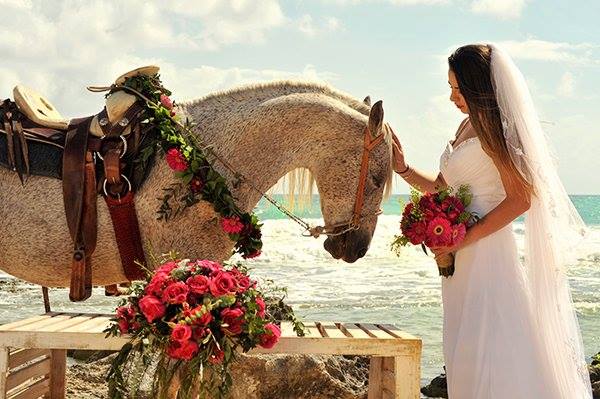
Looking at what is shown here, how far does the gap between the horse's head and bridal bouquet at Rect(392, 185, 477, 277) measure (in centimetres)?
18

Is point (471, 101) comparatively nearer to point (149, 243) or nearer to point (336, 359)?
point (149, 243)

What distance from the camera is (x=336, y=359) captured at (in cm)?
639

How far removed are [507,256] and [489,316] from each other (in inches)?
13.1

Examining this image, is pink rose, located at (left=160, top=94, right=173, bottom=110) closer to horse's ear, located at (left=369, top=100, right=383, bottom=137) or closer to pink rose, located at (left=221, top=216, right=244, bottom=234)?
pink rose, located at (left=221, top=216, right=244, bottom=234)

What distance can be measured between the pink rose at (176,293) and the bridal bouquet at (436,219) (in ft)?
4.06

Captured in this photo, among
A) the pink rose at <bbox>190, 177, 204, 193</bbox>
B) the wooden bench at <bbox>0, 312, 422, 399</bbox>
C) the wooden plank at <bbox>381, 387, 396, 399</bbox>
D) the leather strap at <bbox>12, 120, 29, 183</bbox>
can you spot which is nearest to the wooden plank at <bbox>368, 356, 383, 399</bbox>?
the wooden plank at <bbox>381, 387, 396, 399</bbox>

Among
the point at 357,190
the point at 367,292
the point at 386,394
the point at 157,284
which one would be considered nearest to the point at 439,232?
the point at 357,190

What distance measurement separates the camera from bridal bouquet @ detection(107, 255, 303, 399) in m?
2.92

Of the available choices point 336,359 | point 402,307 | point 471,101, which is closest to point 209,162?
point 471,101

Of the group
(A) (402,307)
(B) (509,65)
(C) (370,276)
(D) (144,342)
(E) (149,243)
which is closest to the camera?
(D) (144,342)

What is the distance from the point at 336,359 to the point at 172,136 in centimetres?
344

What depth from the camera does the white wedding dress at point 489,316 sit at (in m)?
3.78

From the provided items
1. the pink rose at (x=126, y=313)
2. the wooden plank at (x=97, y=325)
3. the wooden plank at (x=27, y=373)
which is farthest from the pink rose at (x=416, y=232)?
the wooden plank at (x=27, y=373)

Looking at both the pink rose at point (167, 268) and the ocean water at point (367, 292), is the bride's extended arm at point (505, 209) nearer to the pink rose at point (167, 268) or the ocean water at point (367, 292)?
the ocean water at point (367, 292)
